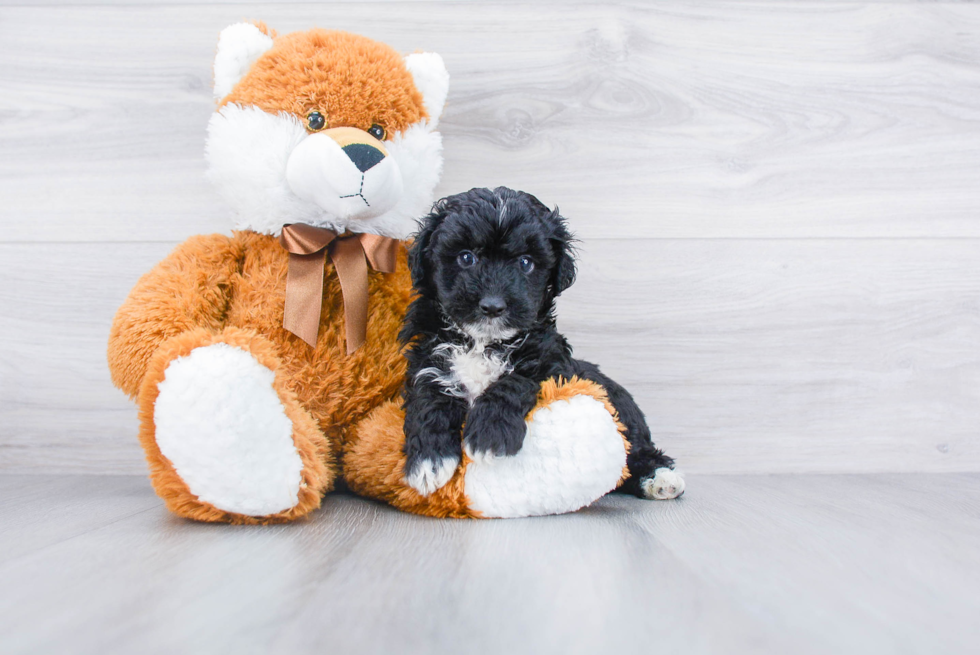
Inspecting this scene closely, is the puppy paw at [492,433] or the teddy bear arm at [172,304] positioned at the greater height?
the teddy bear arm at [172,304]

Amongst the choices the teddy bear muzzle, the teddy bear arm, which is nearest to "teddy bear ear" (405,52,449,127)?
the teddy bear muzzle

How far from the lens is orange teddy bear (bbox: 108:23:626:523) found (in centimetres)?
84

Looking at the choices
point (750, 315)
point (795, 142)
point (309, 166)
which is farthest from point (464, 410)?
point (795, 142)

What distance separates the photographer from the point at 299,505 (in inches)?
34.3

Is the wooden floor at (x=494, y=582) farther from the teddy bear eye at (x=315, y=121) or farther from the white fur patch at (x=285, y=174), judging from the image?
the teddy bear eye at (x=315, y=121)

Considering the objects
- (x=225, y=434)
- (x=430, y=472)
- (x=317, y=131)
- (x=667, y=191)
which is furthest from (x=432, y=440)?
(x=667, y=191)

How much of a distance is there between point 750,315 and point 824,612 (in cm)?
80

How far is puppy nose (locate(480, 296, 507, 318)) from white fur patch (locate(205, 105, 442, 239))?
28cm

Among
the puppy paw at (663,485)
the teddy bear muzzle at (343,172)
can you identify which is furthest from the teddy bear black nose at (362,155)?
the puppy paw at (663,485)

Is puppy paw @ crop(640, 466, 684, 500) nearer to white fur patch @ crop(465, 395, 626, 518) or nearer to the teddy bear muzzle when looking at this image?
white fur patch @ crop(465, 395, 626, 518)

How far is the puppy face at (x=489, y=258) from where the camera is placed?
85cm

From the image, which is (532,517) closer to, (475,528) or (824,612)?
(475,528)

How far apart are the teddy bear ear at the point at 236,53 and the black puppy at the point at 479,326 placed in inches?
16.8

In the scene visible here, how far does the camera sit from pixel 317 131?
995mm
